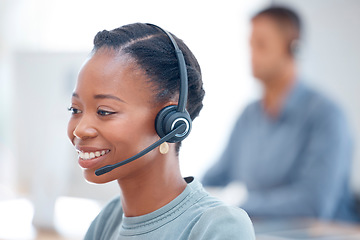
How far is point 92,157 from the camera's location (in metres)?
0.77

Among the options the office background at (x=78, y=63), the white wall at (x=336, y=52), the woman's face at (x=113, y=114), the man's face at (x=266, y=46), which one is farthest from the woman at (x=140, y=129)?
the white wall at (x=336, y=52)

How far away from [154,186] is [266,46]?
157cm

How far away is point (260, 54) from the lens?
7.42 ft

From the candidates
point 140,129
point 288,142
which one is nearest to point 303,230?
point 288,142

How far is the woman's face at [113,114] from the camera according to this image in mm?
746

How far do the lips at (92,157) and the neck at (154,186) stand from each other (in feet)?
0.21

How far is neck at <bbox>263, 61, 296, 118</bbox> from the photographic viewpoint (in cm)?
229

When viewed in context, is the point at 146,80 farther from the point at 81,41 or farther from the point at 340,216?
the point at 81,41

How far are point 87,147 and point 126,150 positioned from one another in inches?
2.4

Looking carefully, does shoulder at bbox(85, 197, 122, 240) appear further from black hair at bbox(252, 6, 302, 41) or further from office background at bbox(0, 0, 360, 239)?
black hair at bbox(252, 6, 302, 41)

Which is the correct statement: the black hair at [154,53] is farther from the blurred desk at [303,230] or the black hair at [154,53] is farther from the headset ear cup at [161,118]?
the blurred desk at [303,230]

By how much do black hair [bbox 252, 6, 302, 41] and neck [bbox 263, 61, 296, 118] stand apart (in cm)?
15

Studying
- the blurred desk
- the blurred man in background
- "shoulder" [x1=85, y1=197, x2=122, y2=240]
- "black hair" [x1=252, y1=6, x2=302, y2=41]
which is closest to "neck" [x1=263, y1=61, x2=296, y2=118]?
the blurred man in background

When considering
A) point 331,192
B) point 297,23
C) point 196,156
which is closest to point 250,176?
point 331,192
